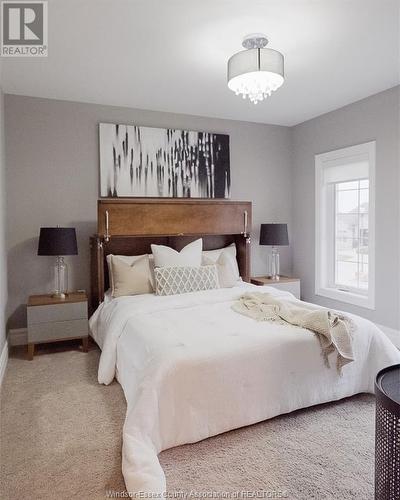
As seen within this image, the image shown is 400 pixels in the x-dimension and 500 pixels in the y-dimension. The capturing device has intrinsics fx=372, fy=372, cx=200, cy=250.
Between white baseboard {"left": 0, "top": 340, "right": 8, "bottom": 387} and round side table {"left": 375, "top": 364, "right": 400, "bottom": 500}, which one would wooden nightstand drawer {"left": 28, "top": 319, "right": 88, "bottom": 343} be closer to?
white baseboard {"left": 0, "top": 340, "right": 8, "bottom": 387}

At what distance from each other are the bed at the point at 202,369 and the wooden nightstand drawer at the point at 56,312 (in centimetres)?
24

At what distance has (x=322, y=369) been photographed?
2.48 metres

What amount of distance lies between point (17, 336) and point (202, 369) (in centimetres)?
249

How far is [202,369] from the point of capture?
7.01 feet

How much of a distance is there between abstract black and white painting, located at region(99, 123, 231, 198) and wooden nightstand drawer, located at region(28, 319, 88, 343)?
4.68 ft

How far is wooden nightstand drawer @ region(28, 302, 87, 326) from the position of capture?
11.1 feet

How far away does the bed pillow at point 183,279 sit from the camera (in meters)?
3.51

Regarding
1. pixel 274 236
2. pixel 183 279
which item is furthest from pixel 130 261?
pixel 274 236

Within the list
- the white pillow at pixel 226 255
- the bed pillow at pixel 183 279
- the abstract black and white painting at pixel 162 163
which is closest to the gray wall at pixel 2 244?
the abstract black and white painting at pixel 162 163

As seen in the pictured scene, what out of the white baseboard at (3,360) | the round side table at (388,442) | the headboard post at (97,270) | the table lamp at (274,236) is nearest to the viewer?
the round side table at (388,442)

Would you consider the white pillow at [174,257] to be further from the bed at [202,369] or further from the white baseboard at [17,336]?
the white baseboard at [17,336]

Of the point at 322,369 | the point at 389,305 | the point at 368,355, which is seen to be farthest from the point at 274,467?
the point at 389,305

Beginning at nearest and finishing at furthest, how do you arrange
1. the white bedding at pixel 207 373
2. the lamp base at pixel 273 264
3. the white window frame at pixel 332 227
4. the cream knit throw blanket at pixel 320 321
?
1. the white bedding at pixel 207 373
2. the cream knit throw blanket at pixel 320 321
3. the white window frame at pixel 332 227
4. the lamp base at pixel 273 264

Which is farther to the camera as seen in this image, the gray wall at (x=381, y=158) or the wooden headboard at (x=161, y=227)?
the wooden headboard at (x=161, y=227)
